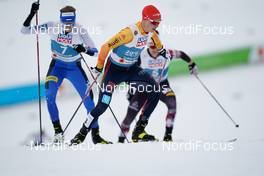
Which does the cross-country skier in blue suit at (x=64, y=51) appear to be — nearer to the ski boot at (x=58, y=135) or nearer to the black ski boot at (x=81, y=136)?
the ski boot at (x=58, y=135)

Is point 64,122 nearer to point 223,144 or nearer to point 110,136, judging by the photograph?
point 110,136

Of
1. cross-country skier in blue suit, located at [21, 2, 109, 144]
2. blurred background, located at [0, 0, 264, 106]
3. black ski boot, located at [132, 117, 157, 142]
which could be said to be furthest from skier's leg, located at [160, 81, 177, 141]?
blurred background, located at [0, 0, 264, 106]

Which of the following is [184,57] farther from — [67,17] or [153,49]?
[67,17]

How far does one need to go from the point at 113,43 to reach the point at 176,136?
13.7ft

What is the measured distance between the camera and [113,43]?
677cm

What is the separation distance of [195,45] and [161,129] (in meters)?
4.06

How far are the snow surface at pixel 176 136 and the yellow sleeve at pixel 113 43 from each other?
3.50ft

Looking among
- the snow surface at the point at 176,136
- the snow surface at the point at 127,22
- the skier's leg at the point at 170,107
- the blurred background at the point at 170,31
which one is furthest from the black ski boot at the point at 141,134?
the blurred background at the point at 170,31

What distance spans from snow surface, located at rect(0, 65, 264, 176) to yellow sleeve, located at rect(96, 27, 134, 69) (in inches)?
42.0

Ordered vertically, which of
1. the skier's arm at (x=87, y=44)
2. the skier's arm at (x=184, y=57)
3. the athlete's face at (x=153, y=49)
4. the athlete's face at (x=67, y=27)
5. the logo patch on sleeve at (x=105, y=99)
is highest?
the athlete's face at (x=67, y=27)

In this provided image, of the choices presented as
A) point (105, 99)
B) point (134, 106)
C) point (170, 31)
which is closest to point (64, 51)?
point (105, 99)

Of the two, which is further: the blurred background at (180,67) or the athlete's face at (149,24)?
the blurred background at (180,67)

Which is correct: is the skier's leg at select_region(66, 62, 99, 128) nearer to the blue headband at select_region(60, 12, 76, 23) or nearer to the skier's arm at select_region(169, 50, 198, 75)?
the blue headband at select_region(60, 12, 76, 23)

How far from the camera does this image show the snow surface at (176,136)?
19.4ft
